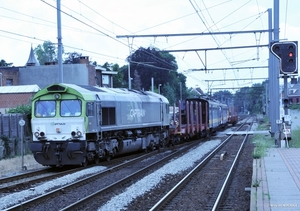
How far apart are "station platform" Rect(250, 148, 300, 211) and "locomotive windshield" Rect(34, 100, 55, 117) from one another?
7896mm

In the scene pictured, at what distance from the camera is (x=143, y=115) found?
2575 centimetres

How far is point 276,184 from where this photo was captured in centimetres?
1188

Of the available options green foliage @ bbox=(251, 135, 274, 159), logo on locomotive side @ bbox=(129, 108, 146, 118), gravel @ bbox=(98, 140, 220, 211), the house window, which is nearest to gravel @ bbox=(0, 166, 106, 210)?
gravel @ bbox=(98, 140, 220, 211)

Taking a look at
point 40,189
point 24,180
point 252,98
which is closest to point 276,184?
point 40,189

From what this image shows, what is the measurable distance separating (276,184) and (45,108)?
10216mm

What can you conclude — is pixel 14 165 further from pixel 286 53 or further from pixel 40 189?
pixel 286 53

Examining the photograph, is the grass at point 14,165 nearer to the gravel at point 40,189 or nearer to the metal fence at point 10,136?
the metal fence at point 10,136

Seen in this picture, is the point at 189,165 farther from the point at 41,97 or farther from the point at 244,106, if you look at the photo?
the point at 244,106

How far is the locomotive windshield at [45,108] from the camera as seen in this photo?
62.1 feet

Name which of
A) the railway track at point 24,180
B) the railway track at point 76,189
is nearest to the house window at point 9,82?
the railway track at point 24,180

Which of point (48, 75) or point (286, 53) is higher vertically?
point (48, 75)

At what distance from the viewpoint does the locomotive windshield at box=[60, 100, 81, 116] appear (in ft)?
60.9

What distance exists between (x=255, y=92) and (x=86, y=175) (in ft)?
368

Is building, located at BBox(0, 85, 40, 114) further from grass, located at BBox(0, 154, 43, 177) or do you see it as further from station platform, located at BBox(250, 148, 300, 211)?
station platform, located at BBox(250, 148, 300, 211)
